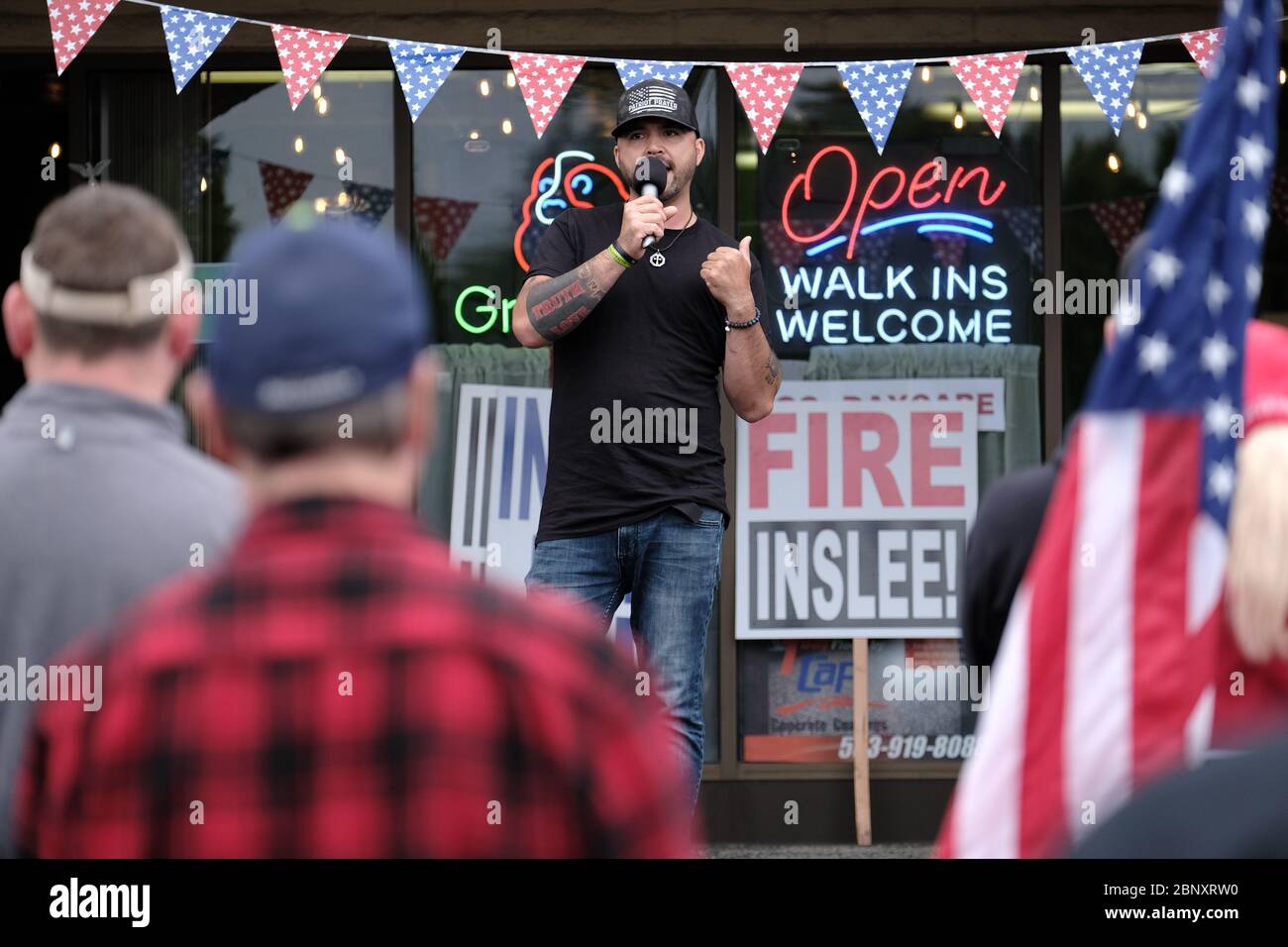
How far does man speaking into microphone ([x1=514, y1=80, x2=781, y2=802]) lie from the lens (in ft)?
15.1

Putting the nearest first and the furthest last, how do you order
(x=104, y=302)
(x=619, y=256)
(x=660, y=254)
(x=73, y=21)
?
(x=104, y=302) → (x=619, y=256) → (x=660, y=254) → (x=73, y=21)

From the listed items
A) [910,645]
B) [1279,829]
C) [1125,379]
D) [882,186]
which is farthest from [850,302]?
[1279,829]

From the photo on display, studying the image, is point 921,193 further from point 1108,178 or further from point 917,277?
point 1108,178

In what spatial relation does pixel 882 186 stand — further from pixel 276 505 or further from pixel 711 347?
pixel 276 505

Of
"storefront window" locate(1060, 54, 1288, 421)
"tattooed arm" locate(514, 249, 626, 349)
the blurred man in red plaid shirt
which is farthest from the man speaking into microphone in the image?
the blurred man in red plaid shirt

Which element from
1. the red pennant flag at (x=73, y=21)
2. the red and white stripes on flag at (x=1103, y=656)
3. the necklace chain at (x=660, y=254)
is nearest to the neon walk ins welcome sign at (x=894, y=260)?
the necklace chain at (x=660, y=254)

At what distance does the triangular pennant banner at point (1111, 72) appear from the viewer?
230 inches

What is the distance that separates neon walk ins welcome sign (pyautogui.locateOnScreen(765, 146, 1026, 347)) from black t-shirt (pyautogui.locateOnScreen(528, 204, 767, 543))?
5.81 ft

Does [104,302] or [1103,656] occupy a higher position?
[104,302]

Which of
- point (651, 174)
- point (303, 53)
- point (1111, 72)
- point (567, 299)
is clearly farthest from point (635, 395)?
point (1111, 72)

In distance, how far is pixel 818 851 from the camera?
6.31 m

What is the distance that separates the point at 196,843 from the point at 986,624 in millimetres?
1854

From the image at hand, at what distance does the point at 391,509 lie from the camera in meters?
1.67

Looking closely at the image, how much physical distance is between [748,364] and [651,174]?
1.99 ft
